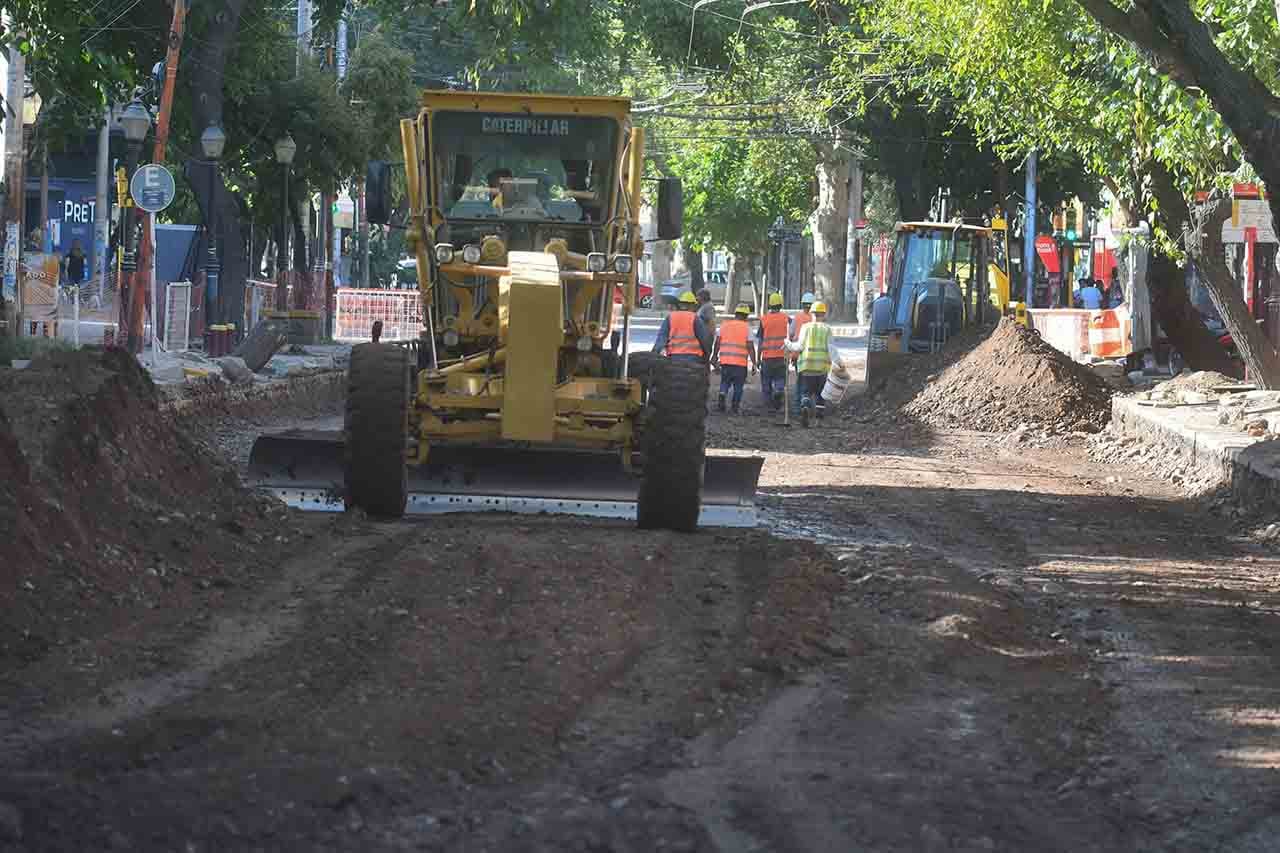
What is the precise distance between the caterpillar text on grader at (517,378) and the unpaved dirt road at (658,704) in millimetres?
601

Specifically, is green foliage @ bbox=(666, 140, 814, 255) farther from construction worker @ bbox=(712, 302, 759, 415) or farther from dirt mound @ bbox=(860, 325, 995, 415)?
construction worker @ bbox=(712, 302, 759, 415)

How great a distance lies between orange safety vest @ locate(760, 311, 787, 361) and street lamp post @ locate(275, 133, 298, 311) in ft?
33.8

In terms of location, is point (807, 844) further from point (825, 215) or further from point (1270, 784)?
point (825, 215)

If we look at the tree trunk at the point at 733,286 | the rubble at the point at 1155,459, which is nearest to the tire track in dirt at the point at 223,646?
the rubble at the point at 1155,459

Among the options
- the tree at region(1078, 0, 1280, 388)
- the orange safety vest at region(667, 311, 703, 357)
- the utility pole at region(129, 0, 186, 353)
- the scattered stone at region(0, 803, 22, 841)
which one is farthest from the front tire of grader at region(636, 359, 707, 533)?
the utility pole at region(129, 0, 186, 353)

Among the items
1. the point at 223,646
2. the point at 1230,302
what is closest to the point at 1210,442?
the point at 1230,302

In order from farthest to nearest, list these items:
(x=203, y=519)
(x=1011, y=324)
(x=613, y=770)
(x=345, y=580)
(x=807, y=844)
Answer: (x=1011, y=324), (x=203, y=519), (x=345, y=580), (x=613, y=770), (x=807, y=844)

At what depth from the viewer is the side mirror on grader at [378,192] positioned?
41.7 feet

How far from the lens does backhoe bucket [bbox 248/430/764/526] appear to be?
12.7 m

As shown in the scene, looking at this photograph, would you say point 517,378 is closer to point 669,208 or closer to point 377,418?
point 377,418

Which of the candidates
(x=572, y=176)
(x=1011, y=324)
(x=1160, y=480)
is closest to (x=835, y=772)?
(x=572, y=176)

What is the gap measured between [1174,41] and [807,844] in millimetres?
10778

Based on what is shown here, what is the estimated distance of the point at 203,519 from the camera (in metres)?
11.2

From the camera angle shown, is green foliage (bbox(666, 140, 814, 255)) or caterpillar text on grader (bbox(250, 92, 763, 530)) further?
green foliage (bbox(666, 140, 814, 255))
